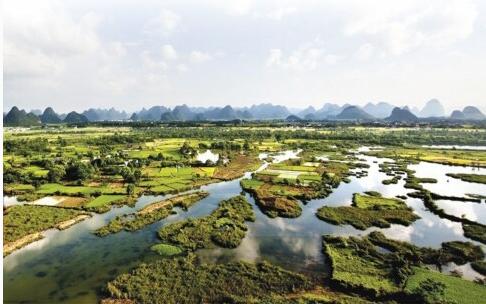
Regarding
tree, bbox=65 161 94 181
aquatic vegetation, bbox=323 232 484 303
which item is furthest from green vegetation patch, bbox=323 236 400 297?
tree, bbox=65 161 94 181

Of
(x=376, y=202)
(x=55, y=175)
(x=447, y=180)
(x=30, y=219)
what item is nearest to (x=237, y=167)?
(x=376, y=202)

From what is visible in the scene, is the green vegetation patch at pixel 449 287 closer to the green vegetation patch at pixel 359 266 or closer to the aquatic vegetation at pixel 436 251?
the green vegetation patch at pixel 359 266

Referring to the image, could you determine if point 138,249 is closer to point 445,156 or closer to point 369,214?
point 369,214

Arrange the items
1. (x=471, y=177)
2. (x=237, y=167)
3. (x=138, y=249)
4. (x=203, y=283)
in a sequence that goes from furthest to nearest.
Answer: (x=237, y=167) < (x=471, y=177) < (x=138, y=249) < (x=203, y=283)

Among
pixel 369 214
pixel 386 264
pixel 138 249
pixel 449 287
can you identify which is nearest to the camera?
pixel 449 287

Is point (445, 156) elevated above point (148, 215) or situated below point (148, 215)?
below

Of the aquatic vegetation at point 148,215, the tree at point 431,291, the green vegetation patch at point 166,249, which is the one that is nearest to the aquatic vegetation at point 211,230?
the green vegetation patch at point 166,249

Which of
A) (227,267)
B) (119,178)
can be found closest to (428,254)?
(227,267)

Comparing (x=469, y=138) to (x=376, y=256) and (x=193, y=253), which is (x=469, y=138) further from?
(x=193, y=253)
